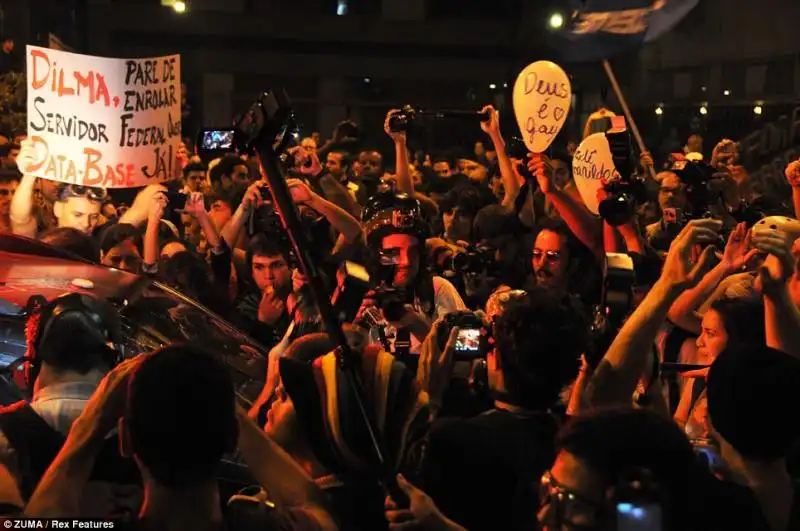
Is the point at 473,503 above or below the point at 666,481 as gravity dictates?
below

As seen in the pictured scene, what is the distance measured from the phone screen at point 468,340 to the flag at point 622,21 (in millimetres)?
7657

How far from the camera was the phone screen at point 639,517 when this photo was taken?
2.19 m

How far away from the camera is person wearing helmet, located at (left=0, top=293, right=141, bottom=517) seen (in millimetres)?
2865

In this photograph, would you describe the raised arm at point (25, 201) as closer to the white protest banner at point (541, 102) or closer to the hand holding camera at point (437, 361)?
the white protest banner at point (541, 102)

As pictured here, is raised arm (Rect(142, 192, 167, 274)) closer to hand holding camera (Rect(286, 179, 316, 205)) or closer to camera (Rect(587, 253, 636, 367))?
hand holding camera (Rect(286, 179, 316, 205))

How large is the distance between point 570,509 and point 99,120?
6663 mm

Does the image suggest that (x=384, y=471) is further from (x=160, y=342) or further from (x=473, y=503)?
(x=160, y=342)

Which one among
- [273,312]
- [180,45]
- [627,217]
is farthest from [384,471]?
[180,45]

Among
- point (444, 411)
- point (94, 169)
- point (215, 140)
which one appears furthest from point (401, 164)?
point (215, 140)

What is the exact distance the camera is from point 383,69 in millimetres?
27844

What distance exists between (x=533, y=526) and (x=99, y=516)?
95 cm

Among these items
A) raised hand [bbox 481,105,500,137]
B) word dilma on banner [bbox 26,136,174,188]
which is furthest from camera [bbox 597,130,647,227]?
word dilma on banner [bbox 26,136,174,188]

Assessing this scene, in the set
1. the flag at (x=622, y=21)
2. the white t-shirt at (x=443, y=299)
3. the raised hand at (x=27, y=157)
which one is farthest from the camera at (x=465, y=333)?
the flag at (x=622, y=21)

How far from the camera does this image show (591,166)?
7.89m
